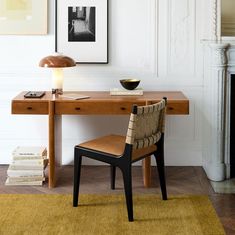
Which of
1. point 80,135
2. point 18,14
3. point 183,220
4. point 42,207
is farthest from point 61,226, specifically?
A: point 18,14

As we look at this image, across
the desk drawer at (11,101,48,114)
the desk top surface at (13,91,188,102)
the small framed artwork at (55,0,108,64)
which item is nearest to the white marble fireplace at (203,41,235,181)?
the desk top surface at (13,91,188,102)

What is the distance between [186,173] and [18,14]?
2.02 meters

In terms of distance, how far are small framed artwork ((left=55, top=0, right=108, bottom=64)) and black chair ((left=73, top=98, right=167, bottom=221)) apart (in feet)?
3.29

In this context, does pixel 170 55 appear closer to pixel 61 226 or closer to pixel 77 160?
pixel 77 160

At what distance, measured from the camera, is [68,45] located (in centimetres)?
411

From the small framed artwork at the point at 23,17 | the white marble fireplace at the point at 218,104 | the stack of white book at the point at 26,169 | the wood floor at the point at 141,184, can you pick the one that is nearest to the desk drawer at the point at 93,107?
the stack of white book at the point at 26,169

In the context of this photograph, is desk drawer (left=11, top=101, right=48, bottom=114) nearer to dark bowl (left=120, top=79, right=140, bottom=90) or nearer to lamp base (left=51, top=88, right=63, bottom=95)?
lamp base (left=51, top=88, right=63, bottom=95)

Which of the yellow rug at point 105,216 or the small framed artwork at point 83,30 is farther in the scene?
the small framed artwork at point 83,30

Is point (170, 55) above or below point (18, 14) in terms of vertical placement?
below

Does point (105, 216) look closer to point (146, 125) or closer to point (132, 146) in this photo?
point (132, 146)

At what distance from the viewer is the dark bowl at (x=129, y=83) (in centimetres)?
385

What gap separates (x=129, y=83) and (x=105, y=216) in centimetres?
123

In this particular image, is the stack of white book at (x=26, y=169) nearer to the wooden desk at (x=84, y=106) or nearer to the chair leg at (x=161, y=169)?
the wooden desk at (x=84, y=106)

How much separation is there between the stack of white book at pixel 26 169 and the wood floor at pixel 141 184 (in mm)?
78
